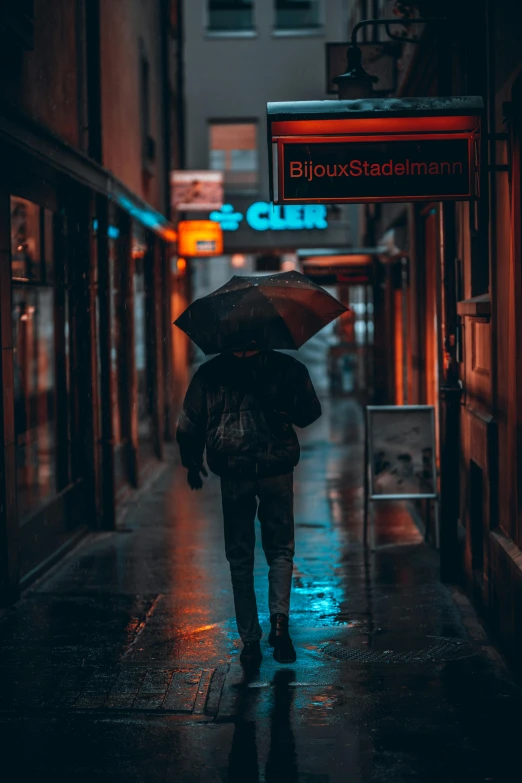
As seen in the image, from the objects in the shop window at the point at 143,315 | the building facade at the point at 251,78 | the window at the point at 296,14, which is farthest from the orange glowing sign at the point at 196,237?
the window at the point at 296,14

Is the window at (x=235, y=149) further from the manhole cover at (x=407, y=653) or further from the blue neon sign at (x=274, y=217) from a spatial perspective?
the manhole cover at (x=407, y=653)

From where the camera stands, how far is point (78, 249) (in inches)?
434

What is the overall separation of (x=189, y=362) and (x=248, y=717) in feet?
67.7

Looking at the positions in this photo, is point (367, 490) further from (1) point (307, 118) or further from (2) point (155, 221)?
(2) point (155, 221)

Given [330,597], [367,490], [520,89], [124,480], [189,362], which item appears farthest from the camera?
[189,362]

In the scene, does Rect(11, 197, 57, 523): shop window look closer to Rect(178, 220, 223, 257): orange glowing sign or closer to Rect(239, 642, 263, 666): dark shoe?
Rect(178, 220, 223, 257): orange glowing sign

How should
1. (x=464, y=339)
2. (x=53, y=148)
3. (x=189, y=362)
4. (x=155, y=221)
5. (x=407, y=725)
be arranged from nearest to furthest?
(x=407, y=725), (x=464, y=339), (x=53, y=148), (x=155, y=221), (x=189, y=362)

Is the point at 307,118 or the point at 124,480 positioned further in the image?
the point at 124,480

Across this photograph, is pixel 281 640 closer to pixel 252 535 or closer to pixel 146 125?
pixel 252 535

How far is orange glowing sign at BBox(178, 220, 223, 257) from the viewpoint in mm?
20672

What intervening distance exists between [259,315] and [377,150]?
50.6 inches

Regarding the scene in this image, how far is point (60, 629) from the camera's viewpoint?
23.9ft

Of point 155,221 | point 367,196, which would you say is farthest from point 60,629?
point 155,221

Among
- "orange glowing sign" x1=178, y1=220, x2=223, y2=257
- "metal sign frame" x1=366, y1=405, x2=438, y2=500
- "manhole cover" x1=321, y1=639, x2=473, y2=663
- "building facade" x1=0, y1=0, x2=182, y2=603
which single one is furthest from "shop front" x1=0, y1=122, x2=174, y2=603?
"orange glowing sign" x1=178, y1=220, x2=223, y2=257
